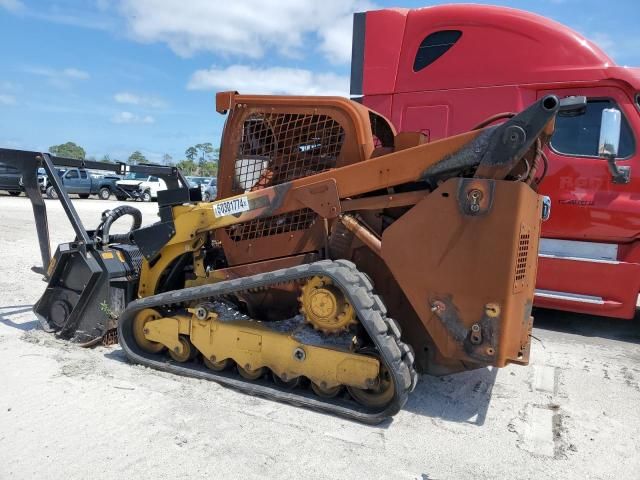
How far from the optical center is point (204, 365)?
4.18 meters

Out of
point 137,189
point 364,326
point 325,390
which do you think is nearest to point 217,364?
point 325,390

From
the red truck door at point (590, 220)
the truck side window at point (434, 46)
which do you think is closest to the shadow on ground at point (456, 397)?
the red truck door at point (590, 220)

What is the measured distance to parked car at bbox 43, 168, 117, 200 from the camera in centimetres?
2657

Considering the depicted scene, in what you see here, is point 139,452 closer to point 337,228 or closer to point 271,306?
point 271,306

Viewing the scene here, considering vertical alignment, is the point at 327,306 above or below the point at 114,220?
below

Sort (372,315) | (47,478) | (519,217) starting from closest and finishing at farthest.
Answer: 1. (47,478)
2. (519,217)
3. (372,315)

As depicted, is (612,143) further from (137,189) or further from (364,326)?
(137,189)

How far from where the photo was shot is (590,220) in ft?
17.7

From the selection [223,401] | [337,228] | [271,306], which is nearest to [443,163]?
[337,228]

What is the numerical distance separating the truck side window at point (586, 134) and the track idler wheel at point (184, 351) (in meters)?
4.21

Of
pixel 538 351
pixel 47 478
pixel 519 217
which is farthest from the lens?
pixel 538 351

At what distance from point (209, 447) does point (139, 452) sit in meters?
0.38

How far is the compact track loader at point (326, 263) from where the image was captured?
128 inches

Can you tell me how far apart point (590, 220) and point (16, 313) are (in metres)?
6.09
